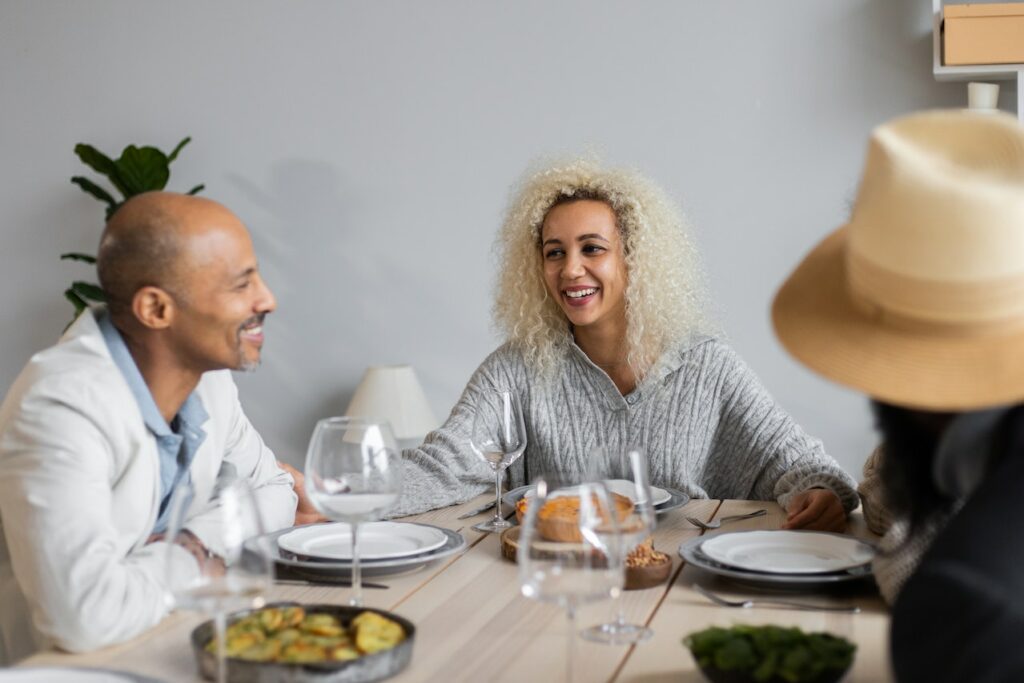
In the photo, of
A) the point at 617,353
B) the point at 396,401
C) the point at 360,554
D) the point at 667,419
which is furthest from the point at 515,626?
the point at 396,401

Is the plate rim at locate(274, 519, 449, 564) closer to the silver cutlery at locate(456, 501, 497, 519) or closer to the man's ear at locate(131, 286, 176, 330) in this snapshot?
the silver cutlery at locate(456, 501, 497, 519)

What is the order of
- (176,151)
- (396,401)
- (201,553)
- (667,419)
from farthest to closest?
(176,151) < (396,401) < (667,419) < (201,553)

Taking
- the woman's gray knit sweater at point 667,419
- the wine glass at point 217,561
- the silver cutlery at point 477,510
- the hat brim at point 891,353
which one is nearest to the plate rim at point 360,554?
the silver cutlery at point 477,510

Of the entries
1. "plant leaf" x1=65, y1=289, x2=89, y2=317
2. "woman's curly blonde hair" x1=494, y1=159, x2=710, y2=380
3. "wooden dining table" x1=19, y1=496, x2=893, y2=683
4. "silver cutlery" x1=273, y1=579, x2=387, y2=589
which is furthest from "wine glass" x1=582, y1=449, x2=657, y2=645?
"plant leaf" x1=65, y1=289, x2=89, y2=317

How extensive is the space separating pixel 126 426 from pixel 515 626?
572 millimetres

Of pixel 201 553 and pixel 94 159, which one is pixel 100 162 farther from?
pixel 201 553

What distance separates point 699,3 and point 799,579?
258cm

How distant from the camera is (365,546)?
1.68 metres

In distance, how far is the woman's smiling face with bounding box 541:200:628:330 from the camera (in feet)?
8.46

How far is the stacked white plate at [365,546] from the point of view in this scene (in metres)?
1.56

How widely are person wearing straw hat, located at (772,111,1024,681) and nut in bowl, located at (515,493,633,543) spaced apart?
10.4 inches

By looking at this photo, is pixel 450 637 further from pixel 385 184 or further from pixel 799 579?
pixel 385 184

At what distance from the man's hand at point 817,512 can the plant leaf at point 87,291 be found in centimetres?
269

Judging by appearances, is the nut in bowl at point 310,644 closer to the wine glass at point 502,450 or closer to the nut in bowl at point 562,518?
the nut in bowl at point 562,518
